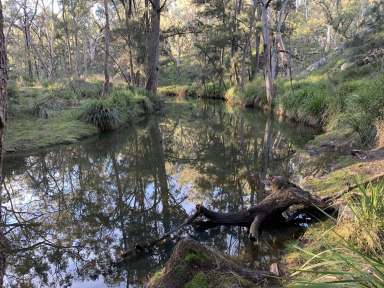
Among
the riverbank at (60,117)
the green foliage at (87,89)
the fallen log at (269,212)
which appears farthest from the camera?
the green foliage at (87,89)

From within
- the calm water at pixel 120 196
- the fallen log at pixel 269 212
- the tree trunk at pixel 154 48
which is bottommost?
the calm water at pixel 120 196

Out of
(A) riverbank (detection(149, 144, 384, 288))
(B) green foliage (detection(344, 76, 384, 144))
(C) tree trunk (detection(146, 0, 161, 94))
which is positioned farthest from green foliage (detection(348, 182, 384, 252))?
(C) tree trunk (detection(146, 0, 161, 94))

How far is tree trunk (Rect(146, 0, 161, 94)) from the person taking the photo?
59.2ft

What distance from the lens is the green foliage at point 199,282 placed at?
300 centimetres

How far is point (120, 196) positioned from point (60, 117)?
872 centimetres

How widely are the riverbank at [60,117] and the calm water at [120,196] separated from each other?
0.71m

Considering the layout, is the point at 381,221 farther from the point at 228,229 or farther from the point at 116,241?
the point at 116,241

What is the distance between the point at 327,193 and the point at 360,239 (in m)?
1.76

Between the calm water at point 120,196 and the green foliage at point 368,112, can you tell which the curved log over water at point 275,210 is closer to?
the calm water at point 120,196

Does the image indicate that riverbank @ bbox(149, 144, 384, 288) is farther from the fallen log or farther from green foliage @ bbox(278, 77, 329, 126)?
green foliage @ bbox(278, 77, 329, 126)

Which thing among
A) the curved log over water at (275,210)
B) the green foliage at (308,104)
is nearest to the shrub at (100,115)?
the green foliage at (308,104)

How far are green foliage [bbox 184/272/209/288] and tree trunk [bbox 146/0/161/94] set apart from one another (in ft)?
53.9

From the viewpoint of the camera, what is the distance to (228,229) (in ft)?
15.9

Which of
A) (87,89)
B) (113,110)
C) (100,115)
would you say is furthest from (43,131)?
(87,89)
